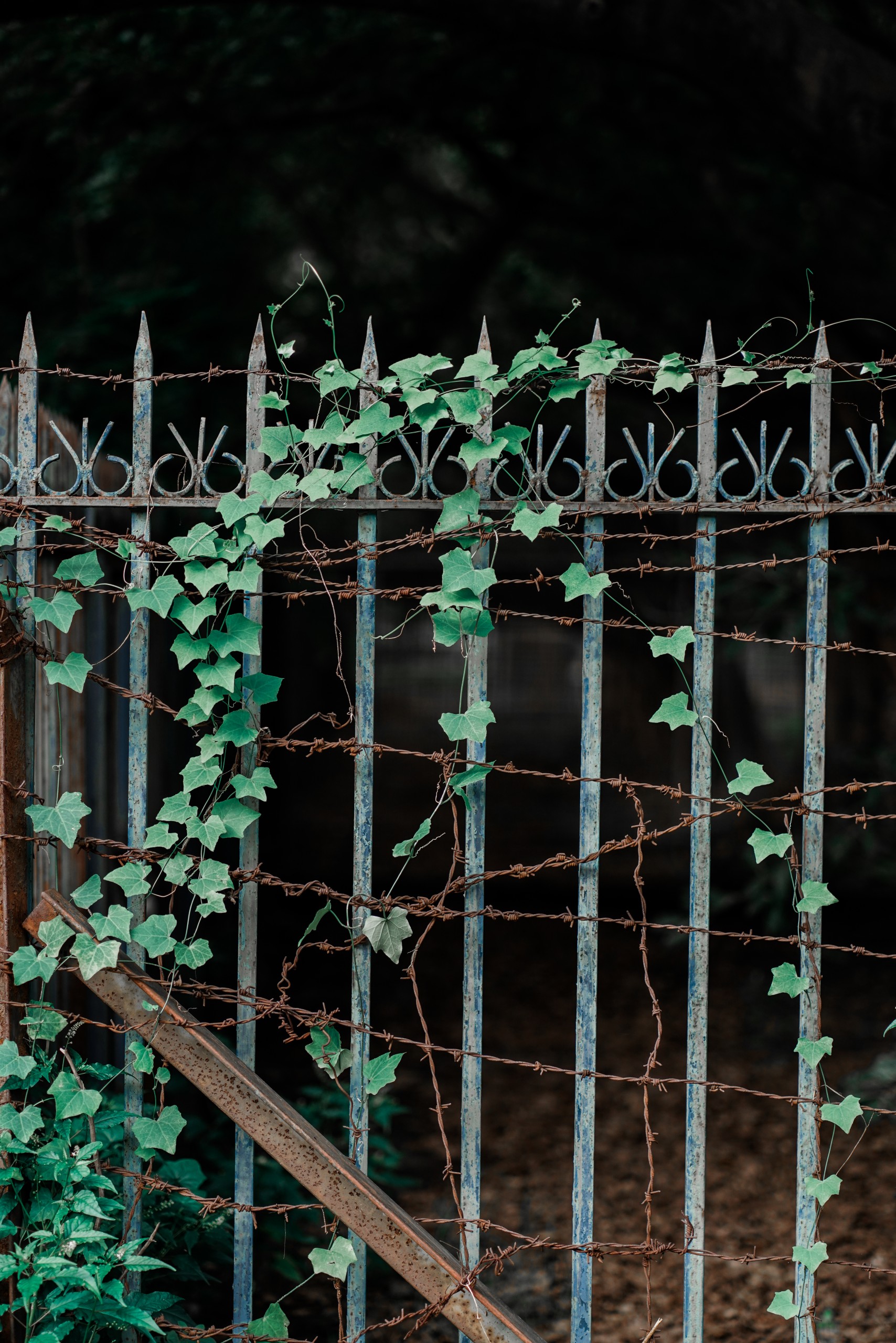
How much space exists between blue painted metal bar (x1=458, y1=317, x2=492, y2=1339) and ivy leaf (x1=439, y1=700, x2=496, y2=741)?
0.05m

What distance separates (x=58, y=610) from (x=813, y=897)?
1.75m

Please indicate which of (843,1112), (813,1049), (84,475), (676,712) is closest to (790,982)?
(813,1049)

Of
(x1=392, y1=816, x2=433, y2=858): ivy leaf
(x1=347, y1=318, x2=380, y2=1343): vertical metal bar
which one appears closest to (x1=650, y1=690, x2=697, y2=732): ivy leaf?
(x1=392, y1=816, x2=433, y2=858): ivy leaf

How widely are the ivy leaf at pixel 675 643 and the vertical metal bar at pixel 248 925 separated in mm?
865

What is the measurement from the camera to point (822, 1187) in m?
2.37

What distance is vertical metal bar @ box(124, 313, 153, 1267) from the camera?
8.24 ft

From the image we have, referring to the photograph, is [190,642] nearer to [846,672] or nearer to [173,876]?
[173,876]

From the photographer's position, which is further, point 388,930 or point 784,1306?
point 388,930

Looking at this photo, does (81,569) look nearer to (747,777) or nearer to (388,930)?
(388,930)

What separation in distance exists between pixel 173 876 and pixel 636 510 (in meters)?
1.30

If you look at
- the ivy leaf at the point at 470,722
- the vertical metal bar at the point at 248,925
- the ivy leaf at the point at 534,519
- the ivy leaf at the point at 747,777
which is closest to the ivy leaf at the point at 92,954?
the vertical metal bar at the point at 248,925

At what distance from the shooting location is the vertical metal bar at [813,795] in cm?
240

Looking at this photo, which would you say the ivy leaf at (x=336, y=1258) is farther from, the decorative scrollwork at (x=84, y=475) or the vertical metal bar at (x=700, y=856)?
the decorative scrollwork at (x=84, y=475)

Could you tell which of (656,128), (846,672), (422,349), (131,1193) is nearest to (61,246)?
(422,349)
